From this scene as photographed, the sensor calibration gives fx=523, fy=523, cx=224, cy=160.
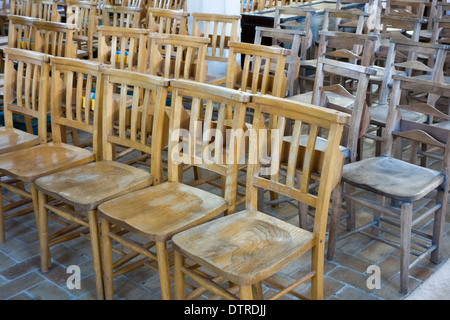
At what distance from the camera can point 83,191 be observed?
2.48 metres

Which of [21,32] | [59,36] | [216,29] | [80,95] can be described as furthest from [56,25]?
[80,95]

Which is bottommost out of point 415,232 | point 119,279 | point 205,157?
point 119,279

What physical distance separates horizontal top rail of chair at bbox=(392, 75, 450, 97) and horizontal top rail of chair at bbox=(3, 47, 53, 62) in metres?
1.95

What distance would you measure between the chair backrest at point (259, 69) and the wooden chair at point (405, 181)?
65cm

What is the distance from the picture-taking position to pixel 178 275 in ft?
7.01

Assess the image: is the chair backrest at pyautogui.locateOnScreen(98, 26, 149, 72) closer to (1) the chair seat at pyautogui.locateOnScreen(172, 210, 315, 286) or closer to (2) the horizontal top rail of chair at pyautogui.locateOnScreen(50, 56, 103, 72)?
(2) the horizontal top rail of chair at pyautogui.locateOnScreen(50, 56, 103, 72)

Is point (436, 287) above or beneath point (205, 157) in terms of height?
beneath

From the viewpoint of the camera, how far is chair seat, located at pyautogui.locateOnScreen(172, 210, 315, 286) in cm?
188

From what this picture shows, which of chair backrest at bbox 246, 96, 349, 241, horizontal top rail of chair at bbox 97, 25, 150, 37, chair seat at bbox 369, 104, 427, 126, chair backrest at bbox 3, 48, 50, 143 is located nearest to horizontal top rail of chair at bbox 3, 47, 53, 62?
chair backrest at bbox 3, 48, 50, 143

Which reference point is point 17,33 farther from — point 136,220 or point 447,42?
point 447,42

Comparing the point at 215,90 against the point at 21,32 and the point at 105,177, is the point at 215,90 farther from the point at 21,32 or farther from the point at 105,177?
the point at 21,32

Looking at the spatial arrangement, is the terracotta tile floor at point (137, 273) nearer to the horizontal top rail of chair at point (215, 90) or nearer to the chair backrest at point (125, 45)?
the horizontal top rail of chair at point (215, 90)

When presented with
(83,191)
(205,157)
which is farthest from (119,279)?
(205,157)

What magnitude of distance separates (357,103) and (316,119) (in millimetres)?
806
